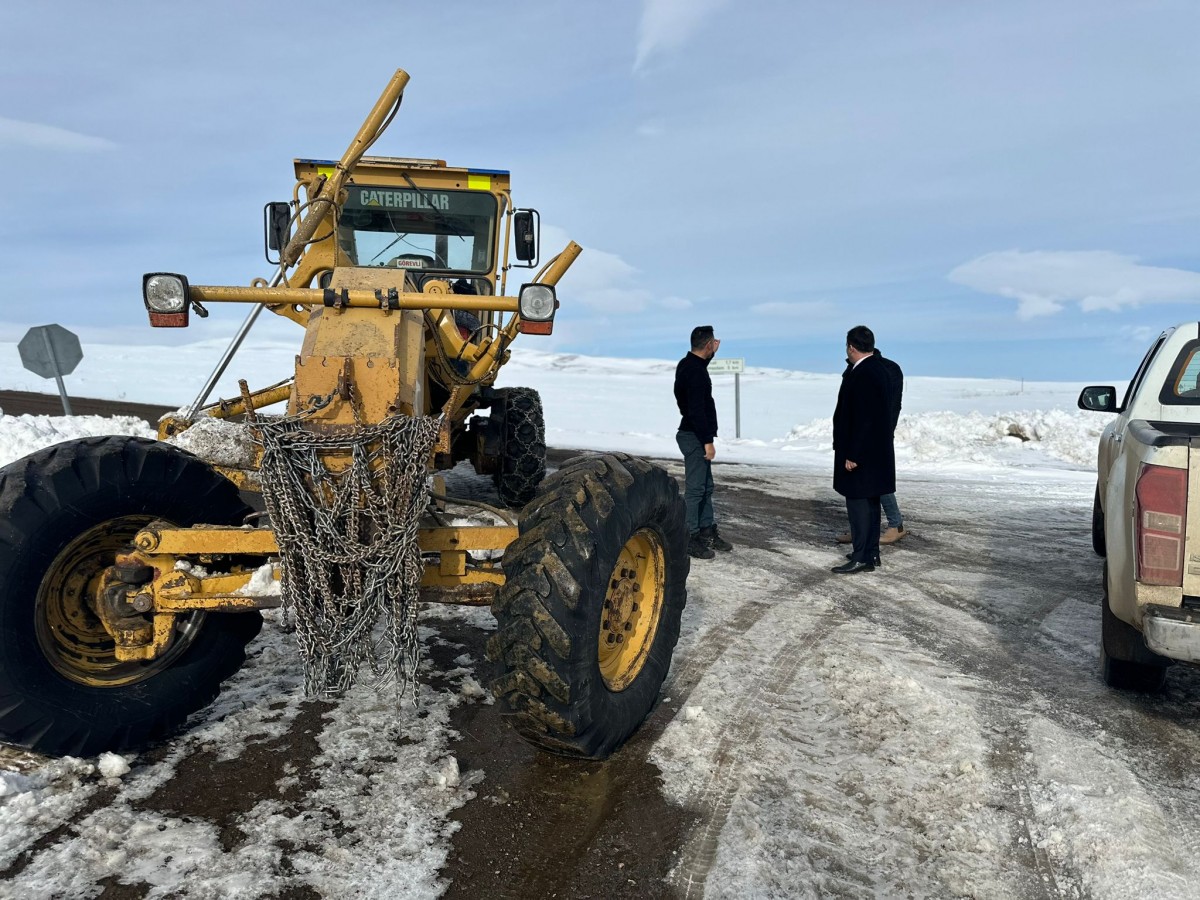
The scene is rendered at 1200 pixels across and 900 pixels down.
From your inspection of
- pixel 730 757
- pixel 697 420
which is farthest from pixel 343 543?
pixel 697 420

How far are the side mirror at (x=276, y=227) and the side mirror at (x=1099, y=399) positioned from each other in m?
6.13

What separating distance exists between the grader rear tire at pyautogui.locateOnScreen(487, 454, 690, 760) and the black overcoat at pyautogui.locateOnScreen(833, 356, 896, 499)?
3304mm

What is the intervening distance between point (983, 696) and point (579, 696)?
87.0 inches

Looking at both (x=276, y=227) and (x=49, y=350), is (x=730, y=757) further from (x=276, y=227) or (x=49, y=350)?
(x=49, y=350)

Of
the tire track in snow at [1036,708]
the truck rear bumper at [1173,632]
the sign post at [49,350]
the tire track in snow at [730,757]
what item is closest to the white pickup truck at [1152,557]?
the truck rear bumper at [1173,632]

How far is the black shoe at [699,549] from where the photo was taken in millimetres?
6824

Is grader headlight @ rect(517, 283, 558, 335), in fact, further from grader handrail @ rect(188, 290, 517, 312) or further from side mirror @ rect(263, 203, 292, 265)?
side mirror @ rect(263, 203, 292, 265)

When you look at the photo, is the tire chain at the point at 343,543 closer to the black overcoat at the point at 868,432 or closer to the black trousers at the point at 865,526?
the black overcoat at the point at 868,432

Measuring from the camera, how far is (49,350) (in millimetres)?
10438

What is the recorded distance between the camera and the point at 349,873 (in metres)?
2.47

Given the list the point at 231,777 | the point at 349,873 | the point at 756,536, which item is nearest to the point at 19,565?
the point at 231,777

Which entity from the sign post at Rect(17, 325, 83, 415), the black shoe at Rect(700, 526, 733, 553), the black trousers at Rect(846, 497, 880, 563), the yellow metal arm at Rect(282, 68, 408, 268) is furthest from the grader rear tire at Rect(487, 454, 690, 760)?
the sign post at Rect(17, 325, 83, 415)

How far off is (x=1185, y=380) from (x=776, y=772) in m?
3.18

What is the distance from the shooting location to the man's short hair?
6.37m
